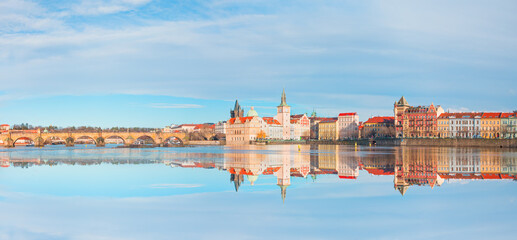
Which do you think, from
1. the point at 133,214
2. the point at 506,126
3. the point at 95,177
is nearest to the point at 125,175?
the point at 95,177

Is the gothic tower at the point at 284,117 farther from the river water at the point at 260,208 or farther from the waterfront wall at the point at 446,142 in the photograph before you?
the river water at the point at 260,208

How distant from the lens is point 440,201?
14.6m

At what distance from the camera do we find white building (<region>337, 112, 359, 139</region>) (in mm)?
138375

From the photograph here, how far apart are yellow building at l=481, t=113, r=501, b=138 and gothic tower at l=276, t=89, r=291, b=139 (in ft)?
194

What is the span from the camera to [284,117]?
150 meters

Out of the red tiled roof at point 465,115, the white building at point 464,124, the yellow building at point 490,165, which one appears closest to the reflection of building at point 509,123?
the white building at point 464,124

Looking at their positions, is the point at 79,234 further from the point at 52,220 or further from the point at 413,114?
the point at 413,114

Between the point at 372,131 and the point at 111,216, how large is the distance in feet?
396

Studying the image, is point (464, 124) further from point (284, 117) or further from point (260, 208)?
point (260, 208)

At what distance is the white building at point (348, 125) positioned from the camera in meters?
138

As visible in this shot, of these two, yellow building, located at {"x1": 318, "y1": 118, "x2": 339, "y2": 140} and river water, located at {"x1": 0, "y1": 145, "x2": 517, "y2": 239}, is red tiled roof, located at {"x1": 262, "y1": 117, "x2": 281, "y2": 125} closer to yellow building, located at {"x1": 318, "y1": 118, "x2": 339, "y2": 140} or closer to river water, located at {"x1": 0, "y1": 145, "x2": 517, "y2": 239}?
yellow building, located at {"x1": 318, "y1": 118, "x2": 339, "y2": 140}

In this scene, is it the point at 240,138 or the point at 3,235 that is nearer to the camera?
the point at 3,235

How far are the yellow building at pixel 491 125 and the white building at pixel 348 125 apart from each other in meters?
38.6

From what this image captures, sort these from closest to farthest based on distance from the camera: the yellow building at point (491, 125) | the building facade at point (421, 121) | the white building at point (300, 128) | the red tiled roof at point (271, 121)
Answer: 1. the yellow building at point (491, 125)
2. the building facade at point (421, 121)
3. the red tiled roof at point (271, 121)
4. the white building at point (300, 128)
